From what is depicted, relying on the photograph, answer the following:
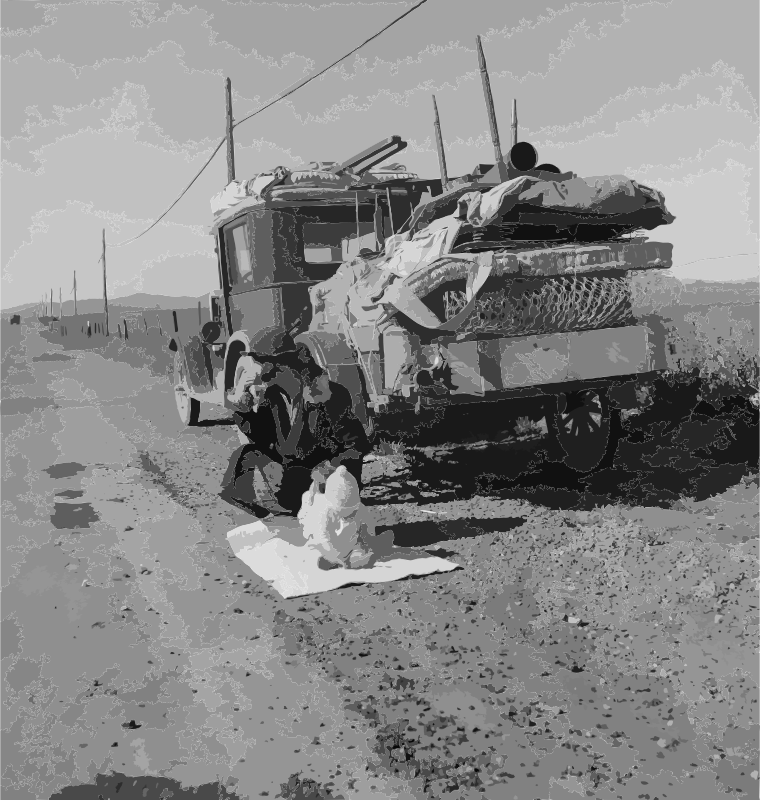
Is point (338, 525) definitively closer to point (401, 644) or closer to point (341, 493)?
point (341, 493)

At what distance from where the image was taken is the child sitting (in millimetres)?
4051

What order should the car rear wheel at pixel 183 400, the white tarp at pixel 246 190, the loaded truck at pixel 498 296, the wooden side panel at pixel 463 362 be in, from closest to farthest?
the loaded truck at pixel 498 296 < the wooden side panel at pixel 463 362 < the white tarp at pixel 246 190 < the car rear wheel at pixel 183 400

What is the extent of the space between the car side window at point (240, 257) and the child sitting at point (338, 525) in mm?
2569

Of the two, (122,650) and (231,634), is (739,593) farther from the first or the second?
(122,650)

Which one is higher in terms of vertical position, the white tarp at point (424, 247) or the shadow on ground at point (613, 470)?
the white tarp at point (424, 247)

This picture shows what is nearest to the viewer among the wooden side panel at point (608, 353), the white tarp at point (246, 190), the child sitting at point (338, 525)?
the child sitting at point (338, 525)

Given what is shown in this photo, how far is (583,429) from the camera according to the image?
5.86m

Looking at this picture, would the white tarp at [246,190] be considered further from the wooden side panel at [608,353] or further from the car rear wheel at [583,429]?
the car rear wheel at [583,429]

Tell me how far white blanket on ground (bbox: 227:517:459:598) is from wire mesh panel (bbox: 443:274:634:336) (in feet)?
4.53

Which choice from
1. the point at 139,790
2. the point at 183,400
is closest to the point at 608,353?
the point at 139,790

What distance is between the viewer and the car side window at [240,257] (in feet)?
19.7

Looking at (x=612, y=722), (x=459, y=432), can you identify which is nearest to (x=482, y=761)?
(x=612, y=722)

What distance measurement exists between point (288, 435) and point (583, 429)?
253 centimetres

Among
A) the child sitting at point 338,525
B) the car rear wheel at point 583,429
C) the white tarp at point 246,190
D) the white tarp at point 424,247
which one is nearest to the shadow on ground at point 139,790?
the child sitting at point 338,525
